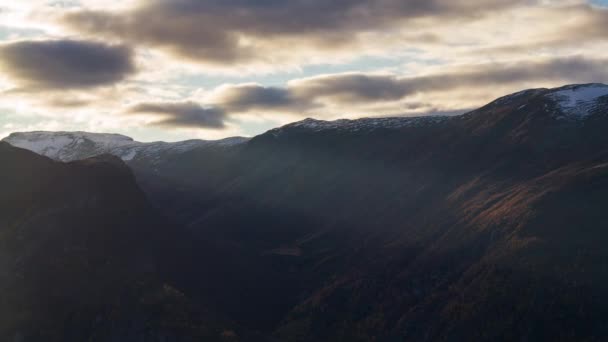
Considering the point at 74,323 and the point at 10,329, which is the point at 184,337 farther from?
the point at 10,329

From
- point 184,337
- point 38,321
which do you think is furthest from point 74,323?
point 184,337

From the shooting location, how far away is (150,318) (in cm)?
19488

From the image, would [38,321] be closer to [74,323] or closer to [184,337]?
[74,323]

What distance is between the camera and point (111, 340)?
618 feet

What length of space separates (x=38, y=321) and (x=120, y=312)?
68.8ft

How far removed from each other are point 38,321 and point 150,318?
2879 cm

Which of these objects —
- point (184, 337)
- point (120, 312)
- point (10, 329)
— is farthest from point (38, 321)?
point (184, 337)

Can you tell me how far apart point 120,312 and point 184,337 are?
19427 millimetres

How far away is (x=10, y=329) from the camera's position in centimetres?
18925

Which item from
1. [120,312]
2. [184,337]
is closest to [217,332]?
[184,337]

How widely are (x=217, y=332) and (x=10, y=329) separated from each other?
51.7m

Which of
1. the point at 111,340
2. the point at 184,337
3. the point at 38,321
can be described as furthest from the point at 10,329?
the point at 184,337

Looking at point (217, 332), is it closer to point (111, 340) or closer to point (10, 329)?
point (111, 340)

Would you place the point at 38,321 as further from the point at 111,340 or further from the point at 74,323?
the point at 111,340
